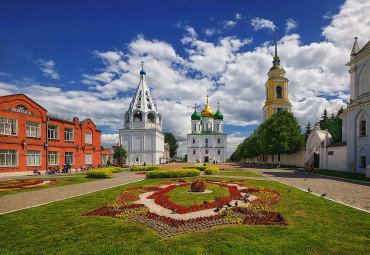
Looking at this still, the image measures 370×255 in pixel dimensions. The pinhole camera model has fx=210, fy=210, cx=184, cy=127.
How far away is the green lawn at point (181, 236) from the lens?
5.66 m

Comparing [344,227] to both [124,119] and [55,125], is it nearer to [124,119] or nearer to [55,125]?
[55,125]

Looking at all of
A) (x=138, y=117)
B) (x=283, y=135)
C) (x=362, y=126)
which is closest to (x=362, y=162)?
(x=362, y=126)

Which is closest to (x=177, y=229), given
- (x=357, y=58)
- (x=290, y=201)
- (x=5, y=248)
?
(x=5, y=248)

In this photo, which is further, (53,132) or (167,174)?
(53,132)

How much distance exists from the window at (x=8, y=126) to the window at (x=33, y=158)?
332 cm

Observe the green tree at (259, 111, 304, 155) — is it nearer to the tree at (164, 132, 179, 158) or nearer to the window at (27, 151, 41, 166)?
the window at (27, 151, 41, 166)

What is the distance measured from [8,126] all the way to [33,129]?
3.16 m

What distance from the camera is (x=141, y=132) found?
54.9 m

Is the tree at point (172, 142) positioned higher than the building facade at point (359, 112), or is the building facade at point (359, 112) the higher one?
the building facade at point (359, 112)

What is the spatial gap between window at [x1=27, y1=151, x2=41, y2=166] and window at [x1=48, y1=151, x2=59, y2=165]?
1759 millimetres

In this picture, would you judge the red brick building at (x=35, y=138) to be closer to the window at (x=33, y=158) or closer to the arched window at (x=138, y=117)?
the window at (x=33, y=158)

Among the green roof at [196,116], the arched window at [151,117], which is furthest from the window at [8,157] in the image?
the green roof at [196,116]

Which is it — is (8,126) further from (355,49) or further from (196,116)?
(196,116)

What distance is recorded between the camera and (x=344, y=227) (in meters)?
7.09
